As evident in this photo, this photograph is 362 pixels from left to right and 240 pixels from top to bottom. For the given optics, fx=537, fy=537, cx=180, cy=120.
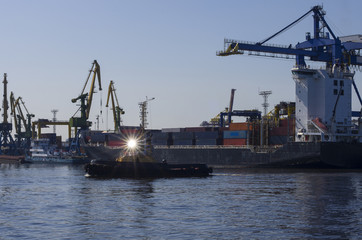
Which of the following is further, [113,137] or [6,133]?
[6,133]

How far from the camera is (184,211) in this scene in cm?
3394

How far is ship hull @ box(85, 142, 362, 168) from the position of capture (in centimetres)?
7094

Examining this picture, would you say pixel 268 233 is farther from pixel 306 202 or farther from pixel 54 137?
pixel 54 137

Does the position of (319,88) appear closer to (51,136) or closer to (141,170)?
(141,170)

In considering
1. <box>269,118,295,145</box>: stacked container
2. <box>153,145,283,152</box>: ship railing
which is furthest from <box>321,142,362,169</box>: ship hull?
<box>269,118,295,145</box>: stacked container

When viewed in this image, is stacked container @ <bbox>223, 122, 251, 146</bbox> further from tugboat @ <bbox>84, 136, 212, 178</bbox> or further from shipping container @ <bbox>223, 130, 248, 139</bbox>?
tugboat @ <bbox>84, 136, 212, 178</bbox>

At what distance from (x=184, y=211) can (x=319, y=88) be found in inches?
1914

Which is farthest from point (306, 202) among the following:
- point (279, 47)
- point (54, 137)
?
point (54, 137)

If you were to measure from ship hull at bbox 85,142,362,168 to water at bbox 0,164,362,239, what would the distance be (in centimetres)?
1962

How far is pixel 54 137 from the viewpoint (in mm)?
162125

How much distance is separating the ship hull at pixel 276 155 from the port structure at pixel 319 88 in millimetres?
3154

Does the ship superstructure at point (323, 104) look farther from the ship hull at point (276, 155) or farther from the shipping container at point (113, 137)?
the shipping container at point (113, 137)

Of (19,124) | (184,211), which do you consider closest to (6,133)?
(19,124)

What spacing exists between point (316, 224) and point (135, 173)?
119 ft
